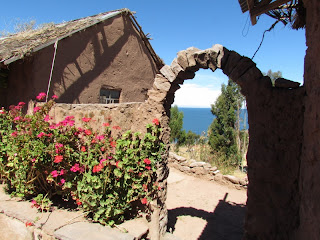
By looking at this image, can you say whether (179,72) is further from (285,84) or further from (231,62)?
(285,84)

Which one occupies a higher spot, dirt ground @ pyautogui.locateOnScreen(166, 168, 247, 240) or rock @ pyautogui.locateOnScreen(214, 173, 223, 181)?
rock @ pyautogui.locateOnScreen(214, 173, 223, 181)

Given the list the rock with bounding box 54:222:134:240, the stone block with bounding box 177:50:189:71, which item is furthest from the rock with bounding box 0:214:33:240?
the stone block with bounding box 177:50:189:71

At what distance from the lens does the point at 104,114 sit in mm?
4117

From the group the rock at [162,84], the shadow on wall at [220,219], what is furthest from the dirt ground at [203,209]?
the rock at [162,84]

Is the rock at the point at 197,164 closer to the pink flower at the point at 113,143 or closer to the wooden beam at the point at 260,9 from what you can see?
the pink flower at the point at 113,143

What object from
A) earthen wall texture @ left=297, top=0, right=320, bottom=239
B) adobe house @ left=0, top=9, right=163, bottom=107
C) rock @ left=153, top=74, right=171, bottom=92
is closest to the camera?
earthen wall texture @ left=297, top=0, right=320, bottom=239

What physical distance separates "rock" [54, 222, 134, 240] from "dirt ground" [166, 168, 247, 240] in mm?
1838

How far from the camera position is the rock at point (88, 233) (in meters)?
2.88

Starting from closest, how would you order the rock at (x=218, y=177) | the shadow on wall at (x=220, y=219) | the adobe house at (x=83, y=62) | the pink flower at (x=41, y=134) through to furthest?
the pink flower at (x=41, y=134) < the shadow on wall at (x=220, y=219) < the adobe house at (x=83, y=62) < the rock at (x=218, y=177)

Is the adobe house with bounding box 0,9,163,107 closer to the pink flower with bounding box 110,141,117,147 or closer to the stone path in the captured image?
the stone path

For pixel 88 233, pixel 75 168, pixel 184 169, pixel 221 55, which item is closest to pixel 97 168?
pixel 75 168

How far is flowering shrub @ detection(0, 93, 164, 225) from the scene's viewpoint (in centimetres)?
334

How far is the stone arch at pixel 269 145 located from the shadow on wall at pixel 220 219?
160 cm

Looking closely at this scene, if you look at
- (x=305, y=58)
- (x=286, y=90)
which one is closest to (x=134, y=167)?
(x=286, y=90)
